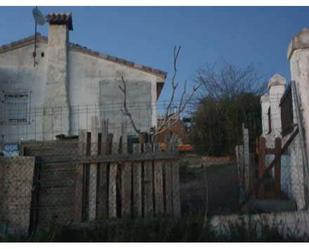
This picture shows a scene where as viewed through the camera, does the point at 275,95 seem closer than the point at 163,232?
No

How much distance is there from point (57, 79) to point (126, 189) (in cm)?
1095

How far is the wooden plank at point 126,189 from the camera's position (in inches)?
223

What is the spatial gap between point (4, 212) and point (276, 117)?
20.8 feet

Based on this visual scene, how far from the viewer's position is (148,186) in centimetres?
575

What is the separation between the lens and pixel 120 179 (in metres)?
5.82

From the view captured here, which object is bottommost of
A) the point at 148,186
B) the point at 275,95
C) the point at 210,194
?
the point at 210,194

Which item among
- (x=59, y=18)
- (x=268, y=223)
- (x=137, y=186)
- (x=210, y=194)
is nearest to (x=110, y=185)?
(x=137, y=186)

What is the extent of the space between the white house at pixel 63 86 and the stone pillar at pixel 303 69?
9.47 m

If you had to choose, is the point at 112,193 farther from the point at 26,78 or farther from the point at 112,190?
the point at 26,78

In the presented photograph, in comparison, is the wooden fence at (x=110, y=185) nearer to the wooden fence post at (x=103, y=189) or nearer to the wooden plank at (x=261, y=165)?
the wooden fence post at (x=103, y=189)

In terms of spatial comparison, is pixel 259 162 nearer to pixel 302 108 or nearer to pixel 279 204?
pixel 279 204

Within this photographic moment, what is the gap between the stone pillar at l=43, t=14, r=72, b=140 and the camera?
49.7 feet

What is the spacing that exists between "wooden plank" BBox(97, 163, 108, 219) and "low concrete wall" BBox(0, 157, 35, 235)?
0.97 m

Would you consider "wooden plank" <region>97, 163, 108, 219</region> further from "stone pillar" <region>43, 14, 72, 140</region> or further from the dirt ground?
"stone pillar" <region>43, 14, 72, 140</region>
